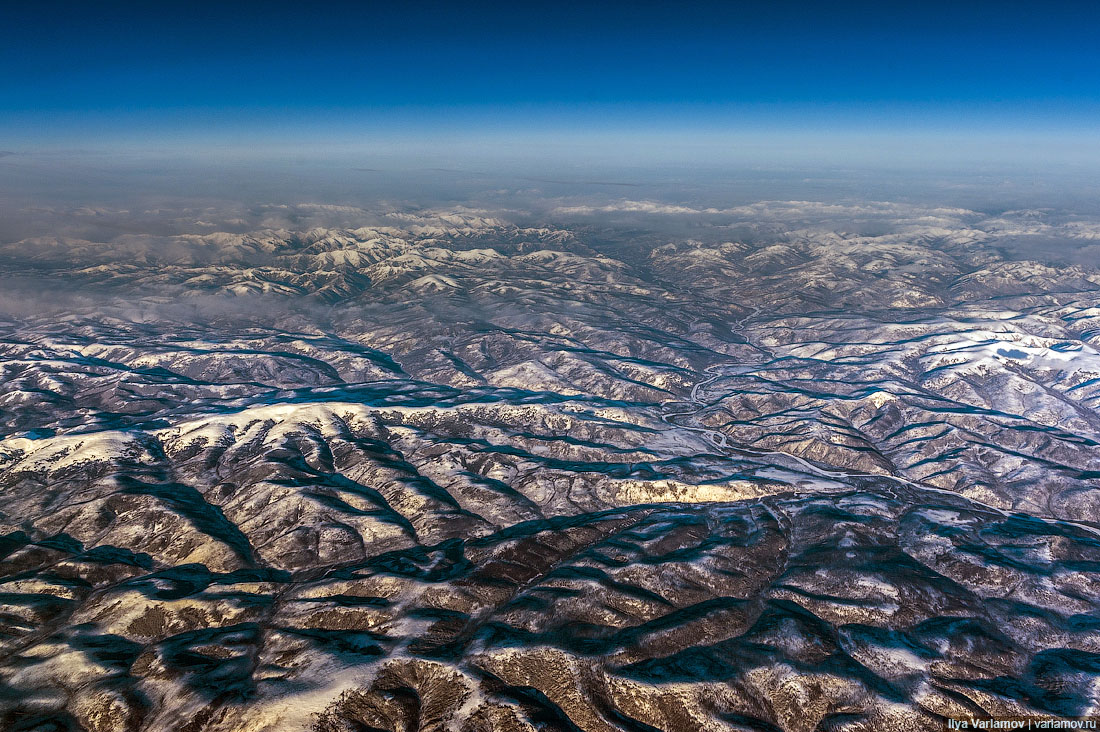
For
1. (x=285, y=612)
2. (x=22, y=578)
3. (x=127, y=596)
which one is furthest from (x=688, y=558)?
(x=22, y=578)

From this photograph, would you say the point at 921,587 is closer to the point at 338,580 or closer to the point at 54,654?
the point at 338,580

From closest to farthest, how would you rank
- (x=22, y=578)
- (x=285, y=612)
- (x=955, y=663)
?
1. (x=955, y=663)
2. (x=285, y=612)
3. (x=22, y=578)

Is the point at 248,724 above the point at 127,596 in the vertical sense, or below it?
above

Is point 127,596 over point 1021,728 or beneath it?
beneath

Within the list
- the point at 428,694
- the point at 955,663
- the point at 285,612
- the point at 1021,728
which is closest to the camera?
the point at 1021,728

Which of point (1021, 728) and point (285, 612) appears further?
point (285, 612)

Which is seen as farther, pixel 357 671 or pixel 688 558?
pixel 688 558

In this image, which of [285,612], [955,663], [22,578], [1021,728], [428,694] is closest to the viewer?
[1021,728]

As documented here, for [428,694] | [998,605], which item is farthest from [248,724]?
[998,605]
